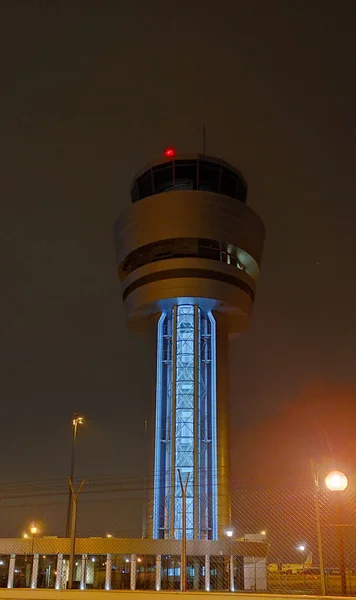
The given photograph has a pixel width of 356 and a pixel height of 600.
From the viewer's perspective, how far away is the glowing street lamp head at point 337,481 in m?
12.3

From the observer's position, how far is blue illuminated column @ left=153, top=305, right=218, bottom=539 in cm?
4803

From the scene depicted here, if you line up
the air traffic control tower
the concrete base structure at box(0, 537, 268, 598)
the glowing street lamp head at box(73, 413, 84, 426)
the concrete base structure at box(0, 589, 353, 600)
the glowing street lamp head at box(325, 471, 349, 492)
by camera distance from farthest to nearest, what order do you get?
1. the air traffic control tower
2. the glowing street lamp head at box(73, 413, 84, 426)
3. the concrete base structure at box(0, 537, 268, 598)
4. the glowing street lamp head at box(325, 471, 349, 492)
5. the concrete base structure at box(0, 589, 353, 600)

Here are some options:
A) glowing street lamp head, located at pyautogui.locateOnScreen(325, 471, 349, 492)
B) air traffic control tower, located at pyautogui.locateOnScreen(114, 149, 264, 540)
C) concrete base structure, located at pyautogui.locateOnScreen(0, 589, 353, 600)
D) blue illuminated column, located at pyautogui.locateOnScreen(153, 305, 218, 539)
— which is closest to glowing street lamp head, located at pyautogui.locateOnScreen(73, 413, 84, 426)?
blue illuminated column, located at pyautogui.locateOnScreen(153, 305, 218, 539)

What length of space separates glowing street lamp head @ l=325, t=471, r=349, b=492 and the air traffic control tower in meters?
37.0

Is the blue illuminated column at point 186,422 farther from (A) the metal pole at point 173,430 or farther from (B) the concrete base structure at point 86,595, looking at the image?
(B) the concrete base structure at point 86,595

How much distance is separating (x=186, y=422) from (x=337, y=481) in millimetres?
39589

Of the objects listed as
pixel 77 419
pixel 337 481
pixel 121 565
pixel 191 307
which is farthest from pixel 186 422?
pixel 337 481

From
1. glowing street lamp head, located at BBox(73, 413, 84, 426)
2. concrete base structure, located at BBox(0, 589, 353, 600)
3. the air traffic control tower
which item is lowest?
concrete base structure, located at BBox(0, 589, 353, 600)

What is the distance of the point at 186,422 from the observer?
51.2 m

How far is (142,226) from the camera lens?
54000 mm

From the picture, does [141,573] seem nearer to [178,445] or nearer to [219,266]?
[178,445]

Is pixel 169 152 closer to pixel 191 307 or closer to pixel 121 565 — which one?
pixel 191 307

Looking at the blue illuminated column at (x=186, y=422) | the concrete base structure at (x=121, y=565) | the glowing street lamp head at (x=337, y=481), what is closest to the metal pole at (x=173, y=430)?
the blue illuminated column at (x=186, y=422)

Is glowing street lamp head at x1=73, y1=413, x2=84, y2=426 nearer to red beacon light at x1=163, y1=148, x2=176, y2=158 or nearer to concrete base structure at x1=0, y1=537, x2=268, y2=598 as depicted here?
concrete base structure at x1=0, y1=537, x2=268, y2=598
